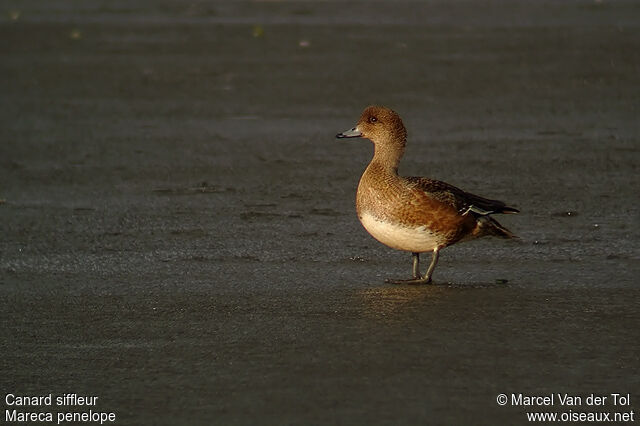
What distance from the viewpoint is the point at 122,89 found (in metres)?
15.3

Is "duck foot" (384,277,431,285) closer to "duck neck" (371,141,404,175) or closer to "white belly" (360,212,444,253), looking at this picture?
"white belly" (360,212,444,253)

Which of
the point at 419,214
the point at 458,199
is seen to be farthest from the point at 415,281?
the point at 458,199

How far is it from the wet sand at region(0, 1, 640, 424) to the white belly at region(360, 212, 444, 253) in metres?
0.29

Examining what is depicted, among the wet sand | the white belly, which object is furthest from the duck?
the wet sand

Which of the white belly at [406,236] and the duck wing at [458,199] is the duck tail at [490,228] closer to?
the duck wing at [458,199]

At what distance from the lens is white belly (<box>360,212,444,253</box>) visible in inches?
284

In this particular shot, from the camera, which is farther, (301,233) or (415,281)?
(301,233)

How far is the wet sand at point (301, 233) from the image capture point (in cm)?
552

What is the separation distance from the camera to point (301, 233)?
28.1 feet

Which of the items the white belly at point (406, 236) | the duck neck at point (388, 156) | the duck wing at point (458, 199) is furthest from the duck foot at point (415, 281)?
the duck neck at point (388, 156)

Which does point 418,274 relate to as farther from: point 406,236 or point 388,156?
point 388,156

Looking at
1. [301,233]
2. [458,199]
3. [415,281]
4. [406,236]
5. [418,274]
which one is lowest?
[415,281]

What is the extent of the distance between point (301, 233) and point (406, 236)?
148cm

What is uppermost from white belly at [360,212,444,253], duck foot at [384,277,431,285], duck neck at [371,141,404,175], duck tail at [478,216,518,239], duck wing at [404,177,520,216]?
duck neck at [371,141,404,175]
